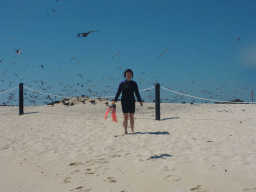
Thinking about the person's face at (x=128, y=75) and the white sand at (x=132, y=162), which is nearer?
the white sand at (x=132, y=162)

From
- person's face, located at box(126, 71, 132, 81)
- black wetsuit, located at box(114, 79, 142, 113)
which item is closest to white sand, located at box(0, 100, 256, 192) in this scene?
black wetsuit, located at box(114, 79, 142, 113)

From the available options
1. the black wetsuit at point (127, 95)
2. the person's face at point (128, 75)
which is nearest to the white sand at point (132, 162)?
the black wetsuit at point (127, 95)

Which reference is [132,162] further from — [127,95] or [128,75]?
[128,75]

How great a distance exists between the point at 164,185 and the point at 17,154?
345 centimetres

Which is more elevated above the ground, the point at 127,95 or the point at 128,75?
the point at 128,75

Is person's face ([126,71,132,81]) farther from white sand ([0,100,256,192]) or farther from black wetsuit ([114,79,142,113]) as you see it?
white sand ([0,100,256,192])

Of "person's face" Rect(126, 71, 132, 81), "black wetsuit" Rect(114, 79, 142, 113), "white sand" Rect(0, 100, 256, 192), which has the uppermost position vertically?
"person's face" Rect(126, 71, 132, 81)

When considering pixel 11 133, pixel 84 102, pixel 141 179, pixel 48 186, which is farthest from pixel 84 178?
pixel 84 102

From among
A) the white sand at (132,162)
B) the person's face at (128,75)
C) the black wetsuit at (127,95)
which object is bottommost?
the white sand at (132,162)

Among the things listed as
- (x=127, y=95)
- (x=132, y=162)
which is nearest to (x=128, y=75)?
(x=127, y=95)

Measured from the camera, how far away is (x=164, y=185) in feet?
8.63

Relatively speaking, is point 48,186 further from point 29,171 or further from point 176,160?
point 176,160

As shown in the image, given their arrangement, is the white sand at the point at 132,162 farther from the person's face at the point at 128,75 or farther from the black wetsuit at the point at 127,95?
the person's face at the point at 128,75

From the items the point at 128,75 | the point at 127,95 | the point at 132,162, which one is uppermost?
the point at 128,75
